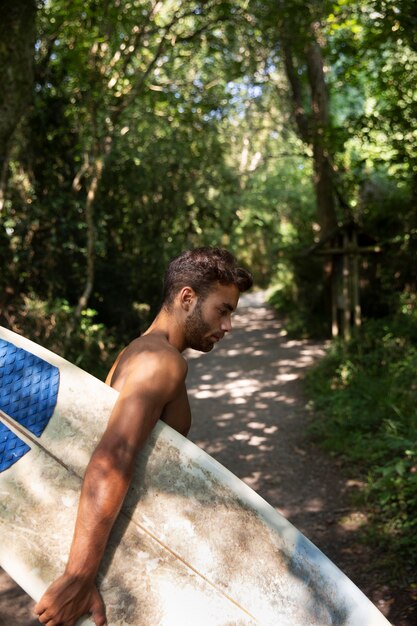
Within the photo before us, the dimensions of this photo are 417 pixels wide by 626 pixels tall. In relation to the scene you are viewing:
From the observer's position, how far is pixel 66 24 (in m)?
9.77

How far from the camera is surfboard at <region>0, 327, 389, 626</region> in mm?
1818

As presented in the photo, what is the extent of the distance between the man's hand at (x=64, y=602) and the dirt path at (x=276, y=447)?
6.86 ft

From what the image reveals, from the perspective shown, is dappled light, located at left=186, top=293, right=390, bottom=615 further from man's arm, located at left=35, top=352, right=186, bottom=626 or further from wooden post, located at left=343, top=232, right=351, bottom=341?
man's arm, located at left=35, top=352, right=186, bottom=626

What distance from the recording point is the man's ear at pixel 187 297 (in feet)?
6.59

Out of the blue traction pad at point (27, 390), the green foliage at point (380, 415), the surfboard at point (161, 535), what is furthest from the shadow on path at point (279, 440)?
the blue traction pad at point (27, 390)

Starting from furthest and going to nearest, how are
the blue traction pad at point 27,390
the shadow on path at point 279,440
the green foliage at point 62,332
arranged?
the green foliage at point 62,332
the shadow on path at point 279,440
the blue traction pad at point 27,390

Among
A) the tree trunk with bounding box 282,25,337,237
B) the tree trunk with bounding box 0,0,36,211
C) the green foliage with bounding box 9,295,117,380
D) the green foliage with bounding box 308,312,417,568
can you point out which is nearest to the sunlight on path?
the green foliage with bounding box 308,312,417,568

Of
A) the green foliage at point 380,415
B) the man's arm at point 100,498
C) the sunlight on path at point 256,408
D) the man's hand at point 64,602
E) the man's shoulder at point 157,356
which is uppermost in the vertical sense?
the man's shoulder at point 157,356

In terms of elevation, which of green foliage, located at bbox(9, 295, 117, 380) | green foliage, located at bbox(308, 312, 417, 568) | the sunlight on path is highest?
green foliage, located at bbox(9, 295, 117, 380)

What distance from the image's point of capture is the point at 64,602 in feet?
5.27

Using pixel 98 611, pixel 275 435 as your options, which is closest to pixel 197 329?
pixel 98 611

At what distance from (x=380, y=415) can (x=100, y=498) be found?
5.30 metres

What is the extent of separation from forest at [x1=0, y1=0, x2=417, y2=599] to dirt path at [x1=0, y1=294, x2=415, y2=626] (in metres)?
0.26

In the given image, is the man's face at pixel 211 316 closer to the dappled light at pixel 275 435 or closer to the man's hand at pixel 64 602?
the man's hand at pixel 64 602
